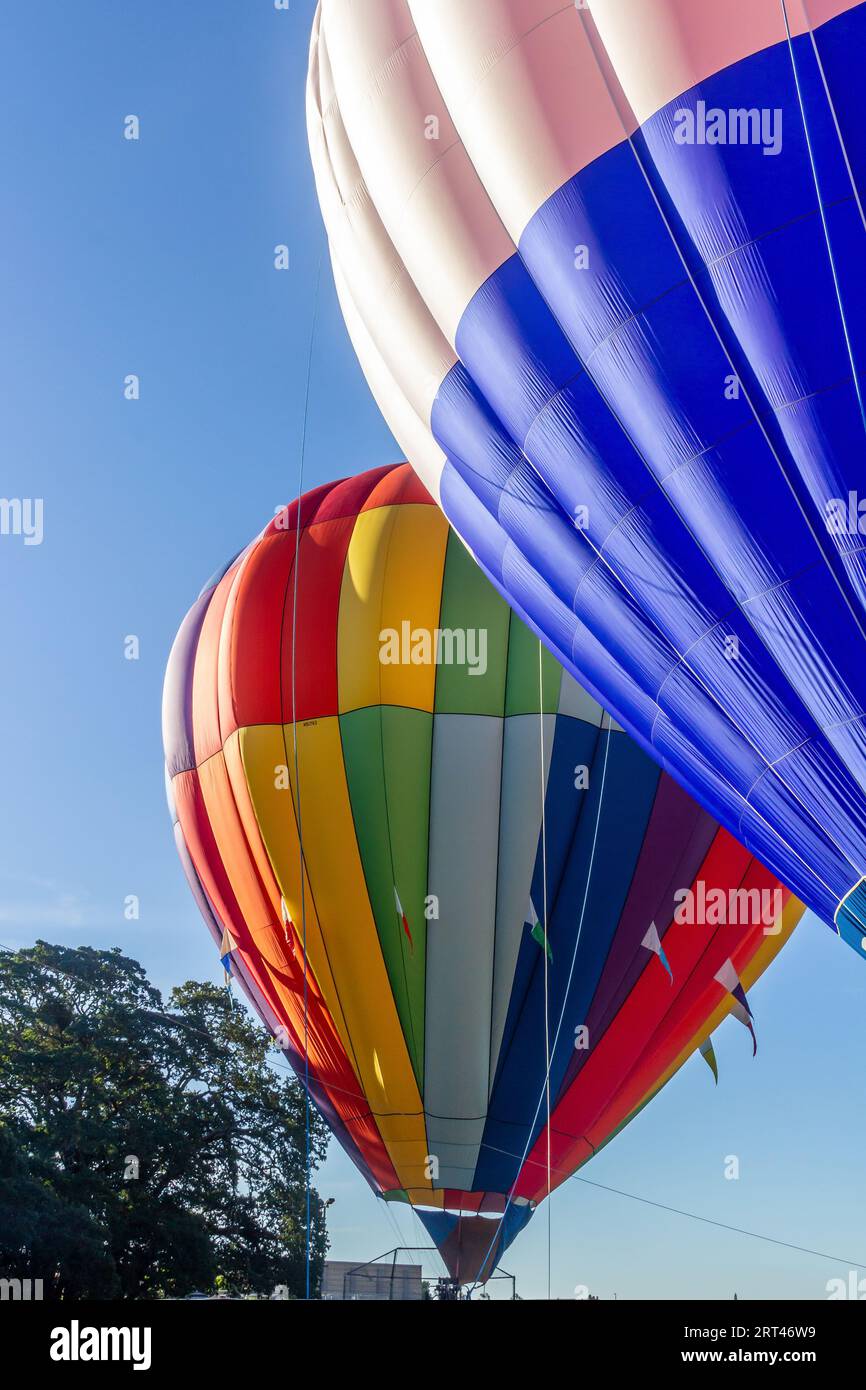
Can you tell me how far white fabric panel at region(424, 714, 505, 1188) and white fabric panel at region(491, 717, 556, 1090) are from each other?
59 mm

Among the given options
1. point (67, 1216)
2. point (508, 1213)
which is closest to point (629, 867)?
point (508, 1213)

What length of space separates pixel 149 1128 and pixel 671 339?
1576 centimetres

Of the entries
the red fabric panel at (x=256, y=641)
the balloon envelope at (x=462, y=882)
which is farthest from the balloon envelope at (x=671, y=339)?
the red fabric panel at (x=256, y=641)

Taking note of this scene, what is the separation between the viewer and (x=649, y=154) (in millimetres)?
5441

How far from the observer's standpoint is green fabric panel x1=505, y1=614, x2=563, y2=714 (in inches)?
384

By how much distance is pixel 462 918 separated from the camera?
9633 mm

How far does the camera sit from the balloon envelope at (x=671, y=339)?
196 inches

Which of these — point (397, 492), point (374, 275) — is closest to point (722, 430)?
point (374, 275)

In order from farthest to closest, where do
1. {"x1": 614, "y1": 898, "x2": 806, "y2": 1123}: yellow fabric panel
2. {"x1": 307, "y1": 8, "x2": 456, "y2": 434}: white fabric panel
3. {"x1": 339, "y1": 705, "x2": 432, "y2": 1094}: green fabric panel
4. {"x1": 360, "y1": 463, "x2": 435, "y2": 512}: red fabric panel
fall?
{"x1": 360, "y1": 463, "x2": 435, "y2": 512}: red fabric panel → {"x1": 614, "y1": 898, "x2": 806, "y2": 1123}: yellow fabric panel → {"x1": 339, "y1": 705, "x2": 432, "y2": 1094}: green fabric panel → {"x1": 307, "y1": 8, "x2": 456, "y2": 434}: white fabric panel

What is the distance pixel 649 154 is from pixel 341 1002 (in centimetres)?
665

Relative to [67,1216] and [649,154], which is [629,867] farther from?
[67,1216]

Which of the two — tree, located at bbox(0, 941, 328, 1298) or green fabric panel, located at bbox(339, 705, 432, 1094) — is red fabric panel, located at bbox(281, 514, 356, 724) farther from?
tree, located at bbox(0, 941, 328, 1298)

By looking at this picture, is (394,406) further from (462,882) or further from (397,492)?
(462,882)

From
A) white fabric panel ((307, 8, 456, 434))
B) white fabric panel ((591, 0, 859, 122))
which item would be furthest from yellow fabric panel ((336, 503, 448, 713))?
→ white fabric panel ((591, 0, 859, 122))
